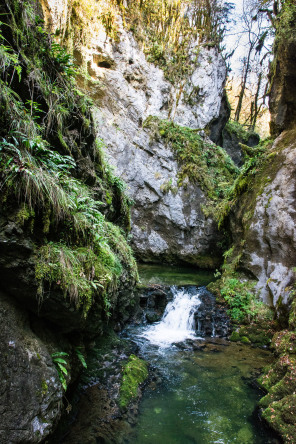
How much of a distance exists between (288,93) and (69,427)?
418 inches

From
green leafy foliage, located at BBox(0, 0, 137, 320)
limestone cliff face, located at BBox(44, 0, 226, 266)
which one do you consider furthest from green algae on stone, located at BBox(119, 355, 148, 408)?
limestone cliff face, located at BBox(44, 0, 226, 266)

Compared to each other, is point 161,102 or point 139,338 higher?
point 161,102

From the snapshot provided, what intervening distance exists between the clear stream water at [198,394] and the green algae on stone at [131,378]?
219mm

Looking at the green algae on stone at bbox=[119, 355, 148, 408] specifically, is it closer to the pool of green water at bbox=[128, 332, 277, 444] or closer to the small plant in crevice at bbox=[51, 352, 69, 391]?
the pool of green water at bbox=[128, 332, 277, 444]

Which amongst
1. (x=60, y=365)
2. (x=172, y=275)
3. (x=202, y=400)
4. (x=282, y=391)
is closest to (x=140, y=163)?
(x=172, y=275)

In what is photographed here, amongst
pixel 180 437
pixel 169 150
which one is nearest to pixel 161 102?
pixel 169 150

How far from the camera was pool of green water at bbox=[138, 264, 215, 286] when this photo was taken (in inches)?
401

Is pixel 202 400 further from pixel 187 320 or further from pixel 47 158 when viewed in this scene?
pixel 47 158

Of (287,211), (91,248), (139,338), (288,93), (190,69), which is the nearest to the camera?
(91,248)

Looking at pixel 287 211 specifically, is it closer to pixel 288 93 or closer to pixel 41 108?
pixel 288 93

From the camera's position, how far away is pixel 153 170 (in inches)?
546

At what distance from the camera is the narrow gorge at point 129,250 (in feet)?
9.17

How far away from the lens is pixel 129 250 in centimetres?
656

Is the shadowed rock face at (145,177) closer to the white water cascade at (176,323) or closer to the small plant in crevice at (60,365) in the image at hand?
the white water cascade at (176,323)
